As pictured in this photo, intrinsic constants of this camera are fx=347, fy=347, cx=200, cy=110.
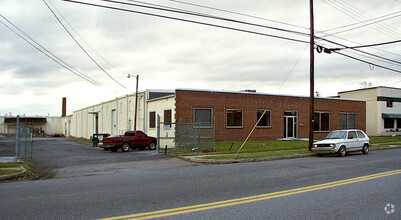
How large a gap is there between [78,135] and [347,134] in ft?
175

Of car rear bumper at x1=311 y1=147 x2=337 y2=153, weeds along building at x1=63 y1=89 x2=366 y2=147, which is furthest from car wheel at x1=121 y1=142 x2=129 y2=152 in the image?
car rear bumper at x1=311 y1=147 x2=337 y2=153

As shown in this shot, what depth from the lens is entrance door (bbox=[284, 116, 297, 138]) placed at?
111 ft

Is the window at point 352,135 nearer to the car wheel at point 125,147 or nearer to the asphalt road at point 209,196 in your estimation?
the asphalt road at point 209,196

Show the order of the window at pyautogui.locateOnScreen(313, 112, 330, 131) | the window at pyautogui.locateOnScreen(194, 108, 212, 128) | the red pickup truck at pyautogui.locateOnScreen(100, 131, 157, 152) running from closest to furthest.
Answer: the red pickup truck at pyautogui.locateOnScreen(100, 131, 157, 152)
the window at pyautogui.locateOnScreen(194, 108, 212, 128)
the window at pyautogui.locateOnScreen(313, 112, 330, 131)

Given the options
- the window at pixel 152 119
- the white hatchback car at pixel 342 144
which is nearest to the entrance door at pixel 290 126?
the window at pixel 152 119

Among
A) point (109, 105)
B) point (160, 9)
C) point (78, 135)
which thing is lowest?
point (78, 135)

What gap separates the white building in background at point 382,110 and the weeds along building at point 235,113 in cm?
888

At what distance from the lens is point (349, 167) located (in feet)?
43.9

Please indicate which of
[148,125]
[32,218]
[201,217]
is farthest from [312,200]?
[148,125]

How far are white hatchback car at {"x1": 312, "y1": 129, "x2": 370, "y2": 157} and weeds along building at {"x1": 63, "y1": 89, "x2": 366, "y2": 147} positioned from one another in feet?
21.7

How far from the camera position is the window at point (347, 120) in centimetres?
3812

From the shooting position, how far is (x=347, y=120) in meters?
38.6

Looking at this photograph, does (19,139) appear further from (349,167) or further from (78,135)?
(78,135)

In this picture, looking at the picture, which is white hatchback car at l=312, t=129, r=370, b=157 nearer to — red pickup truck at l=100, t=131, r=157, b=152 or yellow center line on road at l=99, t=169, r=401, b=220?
yellow center line on road at l=99, t=169, r=401, b=220
